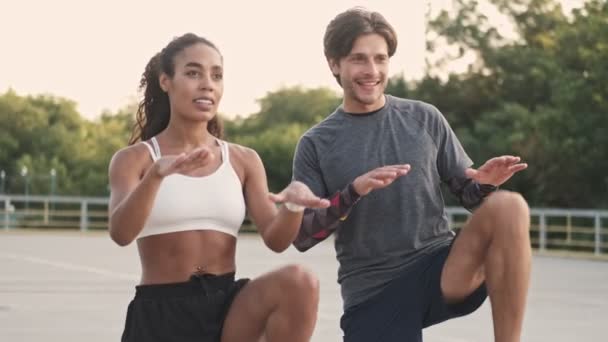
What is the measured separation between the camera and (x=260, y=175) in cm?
586

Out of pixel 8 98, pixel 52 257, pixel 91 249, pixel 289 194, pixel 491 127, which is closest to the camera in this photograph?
pixel 289 194

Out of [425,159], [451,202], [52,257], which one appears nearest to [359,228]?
[425,159]

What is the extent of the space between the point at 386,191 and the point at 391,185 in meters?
0.03

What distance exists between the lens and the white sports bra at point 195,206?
5.63 meters

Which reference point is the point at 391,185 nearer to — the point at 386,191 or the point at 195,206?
the point at 386,191

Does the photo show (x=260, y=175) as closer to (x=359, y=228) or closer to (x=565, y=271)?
(x=359, y=228)

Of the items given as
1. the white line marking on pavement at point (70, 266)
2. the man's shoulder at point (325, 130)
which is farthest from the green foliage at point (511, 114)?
the man's shoulder at point (325, 130)

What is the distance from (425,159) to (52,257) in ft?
66.1

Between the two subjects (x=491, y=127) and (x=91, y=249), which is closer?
(x=91, y=249)

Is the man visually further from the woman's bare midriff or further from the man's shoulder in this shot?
the woman's bare midriff

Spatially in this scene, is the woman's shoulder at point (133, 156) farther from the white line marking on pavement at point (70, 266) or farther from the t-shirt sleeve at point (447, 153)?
the white line marking on pavement at point (70, 266)

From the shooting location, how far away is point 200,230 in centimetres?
569

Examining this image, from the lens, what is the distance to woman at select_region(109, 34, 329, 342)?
5.44 meters

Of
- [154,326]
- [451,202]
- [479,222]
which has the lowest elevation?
[451,202]
